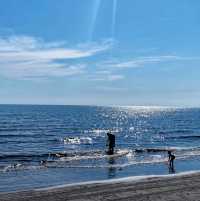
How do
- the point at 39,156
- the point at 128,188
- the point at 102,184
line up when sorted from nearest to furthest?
the point at 128,188, the point at 102,184, the point at 39,156

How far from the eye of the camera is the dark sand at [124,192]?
17266mm

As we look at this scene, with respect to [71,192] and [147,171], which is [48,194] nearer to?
[71,192]

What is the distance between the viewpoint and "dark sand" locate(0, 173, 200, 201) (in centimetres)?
1727

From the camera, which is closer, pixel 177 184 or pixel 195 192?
pixel 195 192

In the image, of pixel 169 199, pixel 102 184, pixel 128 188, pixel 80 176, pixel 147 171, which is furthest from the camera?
pixel 147 171

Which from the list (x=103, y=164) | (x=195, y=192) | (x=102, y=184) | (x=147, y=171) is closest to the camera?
(x=195, y=192)

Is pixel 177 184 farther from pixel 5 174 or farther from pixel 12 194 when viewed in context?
pixel 5 174

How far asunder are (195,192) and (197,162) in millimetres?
16338

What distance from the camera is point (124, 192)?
18297mm

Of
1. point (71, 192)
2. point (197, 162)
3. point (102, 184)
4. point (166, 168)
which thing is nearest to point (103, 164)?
point (166, 168)

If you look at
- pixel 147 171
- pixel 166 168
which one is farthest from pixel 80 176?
pixel 166 168

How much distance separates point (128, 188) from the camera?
19219 mm

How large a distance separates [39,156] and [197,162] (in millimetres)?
14935

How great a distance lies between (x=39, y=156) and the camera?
40.3 m
